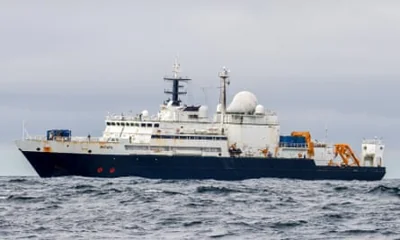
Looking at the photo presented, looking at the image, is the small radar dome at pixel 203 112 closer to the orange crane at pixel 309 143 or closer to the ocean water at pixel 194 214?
the orange crane at pixel 309 143

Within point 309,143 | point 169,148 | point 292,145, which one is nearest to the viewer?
point 169,148

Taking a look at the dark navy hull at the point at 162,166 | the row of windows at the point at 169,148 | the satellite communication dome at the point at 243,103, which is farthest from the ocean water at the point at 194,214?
the satellite communication dome at the point at 243,103

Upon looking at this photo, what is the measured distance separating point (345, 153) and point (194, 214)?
191 ft

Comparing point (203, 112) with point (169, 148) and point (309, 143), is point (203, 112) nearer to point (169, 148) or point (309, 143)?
point (169, 148)

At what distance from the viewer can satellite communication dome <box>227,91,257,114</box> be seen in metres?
100

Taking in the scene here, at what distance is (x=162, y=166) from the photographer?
94.2m

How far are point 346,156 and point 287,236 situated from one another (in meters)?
65.3

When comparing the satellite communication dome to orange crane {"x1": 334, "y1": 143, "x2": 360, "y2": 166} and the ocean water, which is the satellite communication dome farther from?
the ocean water

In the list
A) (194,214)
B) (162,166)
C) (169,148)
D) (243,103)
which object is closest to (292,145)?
(243,103)

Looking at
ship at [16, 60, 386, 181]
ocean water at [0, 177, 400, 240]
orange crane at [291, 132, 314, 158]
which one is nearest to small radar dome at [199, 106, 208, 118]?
ship at [16, 60, 386, 181]

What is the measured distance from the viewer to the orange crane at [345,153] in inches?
4092

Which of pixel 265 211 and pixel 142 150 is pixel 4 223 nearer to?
pixel 265 211

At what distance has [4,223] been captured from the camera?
43625mm

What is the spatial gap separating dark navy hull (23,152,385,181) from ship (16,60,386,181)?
0.30ft
